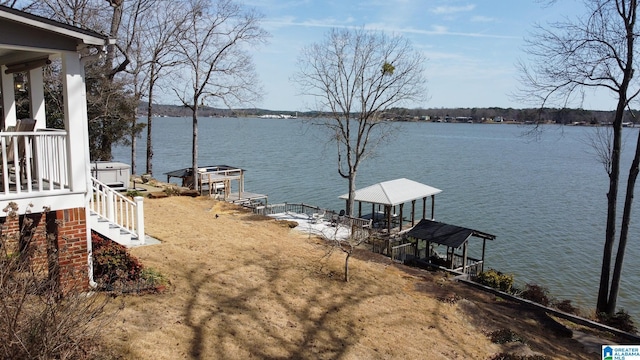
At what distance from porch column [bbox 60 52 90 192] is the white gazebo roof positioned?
49.6 ft

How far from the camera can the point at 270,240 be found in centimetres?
1415

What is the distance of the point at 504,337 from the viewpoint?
30.7 feet

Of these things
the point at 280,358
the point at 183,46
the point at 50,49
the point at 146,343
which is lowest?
the point at 280,358

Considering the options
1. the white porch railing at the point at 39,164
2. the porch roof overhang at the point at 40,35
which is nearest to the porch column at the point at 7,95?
the white porch railing at the point at 39,164

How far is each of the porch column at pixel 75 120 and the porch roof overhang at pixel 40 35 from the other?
19cm

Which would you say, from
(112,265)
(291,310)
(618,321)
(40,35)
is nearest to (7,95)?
(40,35)

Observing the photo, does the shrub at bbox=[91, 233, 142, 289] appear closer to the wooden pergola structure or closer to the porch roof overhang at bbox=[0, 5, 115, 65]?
the porch roof overhang at bbox=[0, 5, 115, 65]

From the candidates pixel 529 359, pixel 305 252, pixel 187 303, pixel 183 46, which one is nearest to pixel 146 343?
pixel 187 303

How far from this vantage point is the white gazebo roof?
21242mm

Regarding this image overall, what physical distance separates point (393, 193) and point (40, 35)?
17.1m

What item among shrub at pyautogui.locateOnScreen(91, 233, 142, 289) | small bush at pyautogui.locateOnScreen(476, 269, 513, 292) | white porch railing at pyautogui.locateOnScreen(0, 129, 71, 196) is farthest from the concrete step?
small bush at pyautogui.locateOnScreen(476, 269, 513, 292)

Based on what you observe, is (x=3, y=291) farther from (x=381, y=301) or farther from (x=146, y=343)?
(x=381, y=301)

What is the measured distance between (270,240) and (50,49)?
27.9ft

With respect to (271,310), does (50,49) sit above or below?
above
